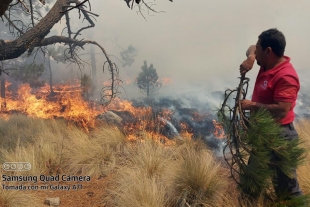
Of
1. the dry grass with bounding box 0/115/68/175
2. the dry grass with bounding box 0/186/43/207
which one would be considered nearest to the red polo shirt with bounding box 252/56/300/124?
the dry grass with bounding box 0/186/43/207

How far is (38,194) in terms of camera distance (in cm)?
365

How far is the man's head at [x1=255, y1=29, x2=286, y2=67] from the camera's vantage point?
2131 mm

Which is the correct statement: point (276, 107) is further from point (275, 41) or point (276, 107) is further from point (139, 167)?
point (139, 167)

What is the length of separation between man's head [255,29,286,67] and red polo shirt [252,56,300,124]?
3.9 inches

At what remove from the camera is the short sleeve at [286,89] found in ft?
6.47

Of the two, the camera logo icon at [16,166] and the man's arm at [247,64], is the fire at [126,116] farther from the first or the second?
the man's arm at [247,64]

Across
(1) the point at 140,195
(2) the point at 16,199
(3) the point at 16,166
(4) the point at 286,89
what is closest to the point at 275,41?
(4) the point at 286,89

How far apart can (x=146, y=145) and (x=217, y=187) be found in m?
1.64

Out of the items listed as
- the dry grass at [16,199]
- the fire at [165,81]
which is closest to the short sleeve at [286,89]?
the dry grass at [16,199]

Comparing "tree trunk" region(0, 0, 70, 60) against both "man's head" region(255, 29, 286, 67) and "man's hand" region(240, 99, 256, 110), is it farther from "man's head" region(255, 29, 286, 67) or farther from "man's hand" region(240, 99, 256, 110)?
"man's hand" region(240, 99, 256, 110)

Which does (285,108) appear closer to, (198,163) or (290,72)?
(290,72)

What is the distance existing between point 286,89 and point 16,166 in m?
4.14

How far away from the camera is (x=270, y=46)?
2160mm

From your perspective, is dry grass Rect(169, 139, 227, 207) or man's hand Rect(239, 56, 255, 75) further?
dry grass Rect(169, 139, 227, 207)
